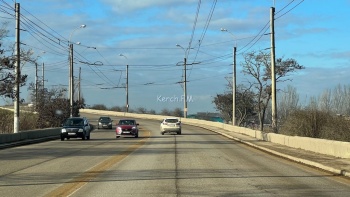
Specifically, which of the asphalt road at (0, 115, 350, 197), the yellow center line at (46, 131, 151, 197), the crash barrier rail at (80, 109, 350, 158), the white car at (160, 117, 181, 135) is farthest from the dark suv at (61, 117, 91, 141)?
the yellow center line at (46, 131, 151, 197)

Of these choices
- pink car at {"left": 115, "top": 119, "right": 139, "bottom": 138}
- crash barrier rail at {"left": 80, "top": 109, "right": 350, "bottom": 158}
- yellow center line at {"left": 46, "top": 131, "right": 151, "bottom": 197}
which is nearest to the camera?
yellow center line at {"left": 46, "top": 131, "right": 151, "bottom": 197}

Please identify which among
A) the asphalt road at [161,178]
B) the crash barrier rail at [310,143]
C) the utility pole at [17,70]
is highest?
the utility pole at [17,70]

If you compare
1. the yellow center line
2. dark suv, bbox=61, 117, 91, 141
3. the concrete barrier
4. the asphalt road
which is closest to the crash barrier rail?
the asphalt road

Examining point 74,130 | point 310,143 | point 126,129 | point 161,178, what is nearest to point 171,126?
point 126,129

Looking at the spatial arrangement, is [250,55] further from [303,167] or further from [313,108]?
[303,167]

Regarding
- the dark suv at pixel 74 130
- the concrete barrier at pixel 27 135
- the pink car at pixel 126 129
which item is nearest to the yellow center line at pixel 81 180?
the concrete barrier at pixel 27 135

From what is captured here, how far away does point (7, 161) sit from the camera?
62.0 feet

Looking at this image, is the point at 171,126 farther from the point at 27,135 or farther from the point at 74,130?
the point at 27,135

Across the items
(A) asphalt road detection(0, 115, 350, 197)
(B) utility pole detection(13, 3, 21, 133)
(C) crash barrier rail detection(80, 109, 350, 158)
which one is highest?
(B) utility pole detection(13, 3, 21, 133)

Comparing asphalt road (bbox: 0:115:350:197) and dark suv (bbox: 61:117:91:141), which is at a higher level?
dark suv (bbox: 61:117:91:141)

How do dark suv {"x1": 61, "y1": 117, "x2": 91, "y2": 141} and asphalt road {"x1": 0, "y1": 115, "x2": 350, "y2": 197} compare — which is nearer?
asphalt road {"x1": 0, "y1": 115, "x2": 350, "y2": 197}

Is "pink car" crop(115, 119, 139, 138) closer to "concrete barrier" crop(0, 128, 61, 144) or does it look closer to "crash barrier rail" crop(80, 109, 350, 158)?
"concrete barrier" crop(0, 128, 61, 144)

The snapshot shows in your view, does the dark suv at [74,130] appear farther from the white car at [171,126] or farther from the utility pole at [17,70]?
the white car at [171,126]

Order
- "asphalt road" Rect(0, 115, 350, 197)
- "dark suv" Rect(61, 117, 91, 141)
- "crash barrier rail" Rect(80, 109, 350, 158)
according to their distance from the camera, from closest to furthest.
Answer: "asphalt road" Rect(0, 115, 350, 197) → "crash barrier rail" Rect(80, 109, 350, 158) → "dark suv" Rect(61, 117, 91, 141)
